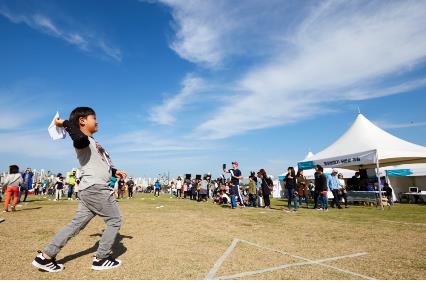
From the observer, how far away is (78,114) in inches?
155

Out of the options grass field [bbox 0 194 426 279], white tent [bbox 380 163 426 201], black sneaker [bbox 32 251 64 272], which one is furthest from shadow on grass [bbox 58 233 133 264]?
white tent [bbox 380 163 426 201]

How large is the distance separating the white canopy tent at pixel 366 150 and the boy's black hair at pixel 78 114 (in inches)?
577

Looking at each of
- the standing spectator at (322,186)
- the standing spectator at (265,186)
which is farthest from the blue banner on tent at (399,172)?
the standing spectator at (265,186)

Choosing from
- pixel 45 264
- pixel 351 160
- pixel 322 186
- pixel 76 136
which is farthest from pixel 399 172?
pixel 45 264

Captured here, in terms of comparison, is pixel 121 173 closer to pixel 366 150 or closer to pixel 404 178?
pixel 366 150

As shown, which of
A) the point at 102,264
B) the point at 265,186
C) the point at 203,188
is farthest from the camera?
the point at 203,188

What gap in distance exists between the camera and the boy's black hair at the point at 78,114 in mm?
3926

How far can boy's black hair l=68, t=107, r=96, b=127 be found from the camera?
3926mm

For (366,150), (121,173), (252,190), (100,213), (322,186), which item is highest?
(366,150)

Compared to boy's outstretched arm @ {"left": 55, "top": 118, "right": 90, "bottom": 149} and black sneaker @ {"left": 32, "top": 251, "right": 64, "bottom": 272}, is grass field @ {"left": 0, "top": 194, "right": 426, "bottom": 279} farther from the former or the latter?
boy's outstretched arm @ {"left": 55, "top": 118, "right": 90, "bottom": 149}

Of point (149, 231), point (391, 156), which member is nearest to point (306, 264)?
point (149, 231)

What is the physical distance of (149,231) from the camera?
650 centimetres

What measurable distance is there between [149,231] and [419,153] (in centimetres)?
1652

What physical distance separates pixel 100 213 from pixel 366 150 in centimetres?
1587
